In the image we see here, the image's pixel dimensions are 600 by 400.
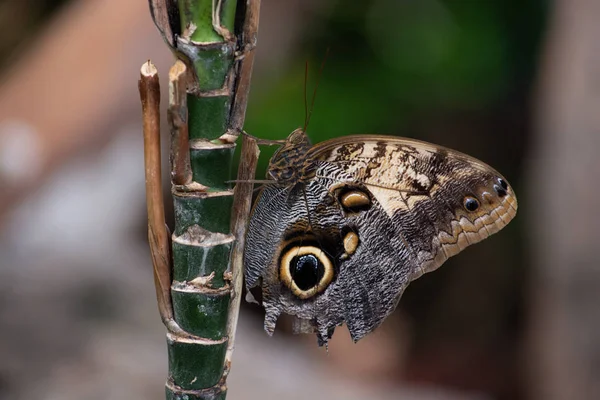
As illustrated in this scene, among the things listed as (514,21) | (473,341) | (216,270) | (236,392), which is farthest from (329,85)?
(216,270)

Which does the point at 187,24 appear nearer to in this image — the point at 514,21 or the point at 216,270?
the point at 216,270

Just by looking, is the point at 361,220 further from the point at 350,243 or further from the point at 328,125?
the point at 328,125

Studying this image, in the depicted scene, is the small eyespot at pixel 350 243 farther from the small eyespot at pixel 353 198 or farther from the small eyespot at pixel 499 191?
the small eyespot at pixel 499 191

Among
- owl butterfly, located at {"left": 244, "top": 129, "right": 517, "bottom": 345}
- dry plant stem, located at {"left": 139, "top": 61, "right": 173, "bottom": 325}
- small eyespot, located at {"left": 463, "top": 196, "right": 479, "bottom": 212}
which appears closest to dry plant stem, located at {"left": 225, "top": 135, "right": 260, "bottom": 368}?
dry plant stem, located at {"left": 139, "top": 61, "right": 173, "bottom": 325}

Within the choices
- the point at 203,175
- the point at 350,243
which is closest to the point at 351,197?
the point at 350,243

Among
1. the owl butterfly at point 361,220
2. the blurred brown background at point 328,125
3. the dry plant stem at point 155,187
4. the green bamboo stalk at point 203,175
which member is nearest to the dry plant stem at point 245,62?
the green bamboo stalk at point 203,175

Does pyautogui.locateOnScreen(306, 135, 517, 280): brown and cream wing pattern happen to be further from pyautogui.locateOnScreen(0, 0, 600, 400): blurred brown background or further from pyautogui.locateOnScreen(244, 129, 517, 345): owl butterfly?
pyautogui.locateOnScreen(0, 0, 600, 400): blurred brown background
